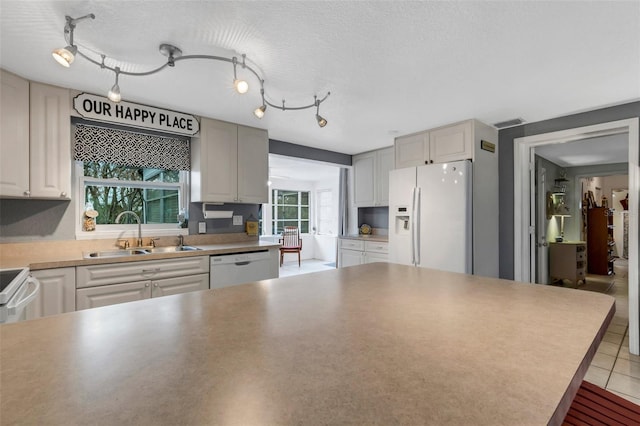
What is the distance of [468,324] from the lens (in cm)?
87

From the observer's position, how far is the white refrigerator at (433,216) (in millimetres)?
3008

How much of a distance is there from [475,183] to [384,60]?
5.94ft

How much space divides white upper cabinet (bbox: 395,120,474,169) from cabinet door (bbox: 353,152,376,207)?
3.07ft

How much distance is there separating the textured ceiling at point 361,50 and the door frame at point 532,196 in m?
0.27

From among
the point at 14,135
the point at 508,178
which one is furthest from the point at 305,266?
the point at 14,135

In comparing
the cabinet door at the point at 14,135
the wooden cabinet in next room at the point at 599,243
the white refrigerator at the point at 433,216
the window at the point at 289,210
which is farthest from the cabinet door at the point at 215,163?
the wooden cabinet in next room at the point at 599,243

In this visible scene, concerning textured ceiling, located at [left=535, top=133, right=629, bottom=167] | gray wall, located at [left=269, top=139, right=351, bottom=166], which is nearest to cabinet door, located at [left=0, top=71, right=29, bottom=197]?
gray wall, located at [left=269, top=139, right=351, bottom=166]

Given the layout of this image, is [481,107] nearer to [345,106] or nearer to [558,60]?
[558,60]

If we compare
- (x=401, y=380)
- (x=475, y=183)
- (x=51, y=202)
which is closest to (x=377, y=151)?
(x=475, y=183)

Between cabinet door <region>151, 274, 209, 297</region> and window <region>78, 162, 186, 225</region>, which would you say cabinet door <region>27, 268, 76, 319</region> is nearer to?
cabinet door <region>151, 274, 209, 297</region>

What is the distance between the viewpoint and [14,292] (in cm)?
160

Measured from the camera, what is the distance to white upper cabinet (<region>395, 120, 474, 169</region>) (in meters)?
3.18

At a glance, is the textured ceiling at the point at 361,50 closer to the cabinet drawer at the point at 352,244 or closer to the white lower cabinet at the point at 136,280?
the white lower cabinet at the point at 136,280

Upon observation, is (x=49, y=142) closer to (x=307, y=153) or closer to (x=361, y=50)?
(x=361, y=50)
